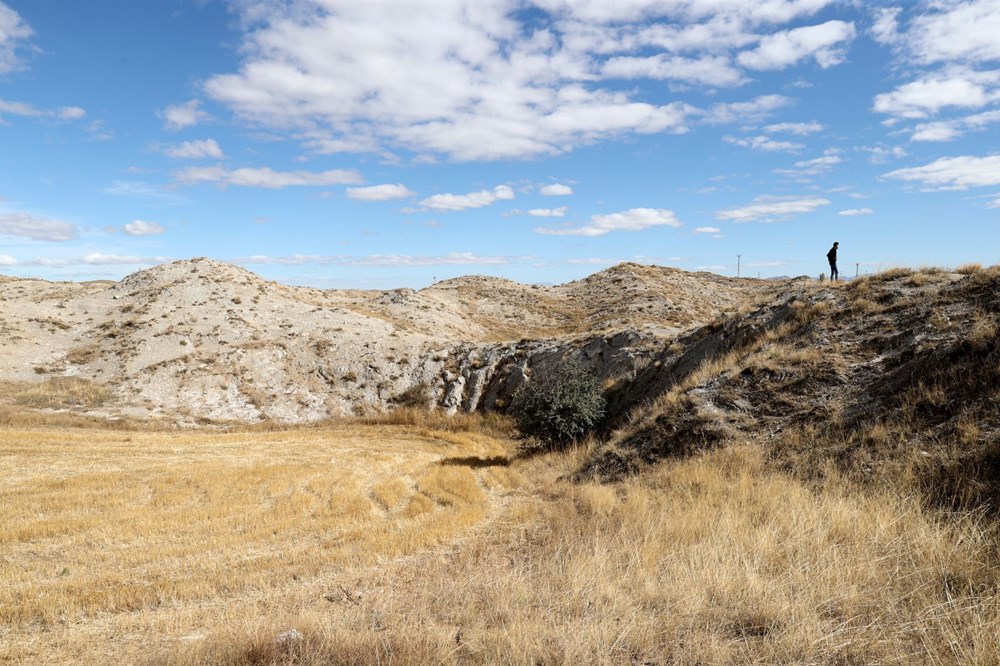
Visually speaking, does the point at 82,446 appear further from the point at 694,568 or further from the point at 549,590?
the point at 694,568

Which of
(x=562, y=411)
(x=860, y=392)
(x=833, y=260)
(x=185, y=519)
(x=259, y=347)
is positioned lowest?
(x=185, y=519)

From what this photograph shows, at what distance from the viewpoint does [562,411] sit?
838 inches

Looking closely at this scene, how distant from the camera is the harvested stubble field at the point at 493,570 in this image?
5059 millimetres

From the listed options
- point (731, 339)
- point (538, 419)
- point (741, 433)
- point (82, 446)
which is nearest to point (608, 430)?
point (538, 419)

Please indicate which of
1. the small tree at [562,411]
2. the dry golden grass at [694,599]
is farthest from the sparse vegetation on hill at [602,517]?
the small tree at [562,411]

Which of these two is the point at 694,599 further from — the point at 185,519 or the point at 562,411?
the point at 562,411

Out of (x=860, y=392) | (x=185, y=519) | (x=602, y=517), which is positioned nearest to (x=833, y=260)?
(x=860, y=392)

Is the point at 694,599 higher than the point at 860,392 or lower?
lower

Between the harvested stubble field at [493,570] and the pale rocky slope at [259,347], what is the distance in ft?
49.9

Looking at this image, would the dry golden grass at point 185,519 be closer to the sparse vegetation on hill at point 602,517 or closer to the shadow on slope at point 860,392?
the sparse vegetation on hill at point 602,517

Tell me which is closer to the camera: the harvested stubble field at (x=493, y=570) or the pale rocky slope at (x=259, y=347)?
the harvested stubble field at (x=493, y=570)

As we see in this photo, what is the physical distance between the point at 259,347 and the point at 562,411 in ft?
81.0

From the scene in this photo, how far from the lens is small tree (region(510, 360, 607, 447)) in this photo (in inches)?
826

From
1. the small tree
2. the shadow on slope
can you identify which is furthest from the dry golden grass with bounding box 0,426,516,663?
the shadow on slope
